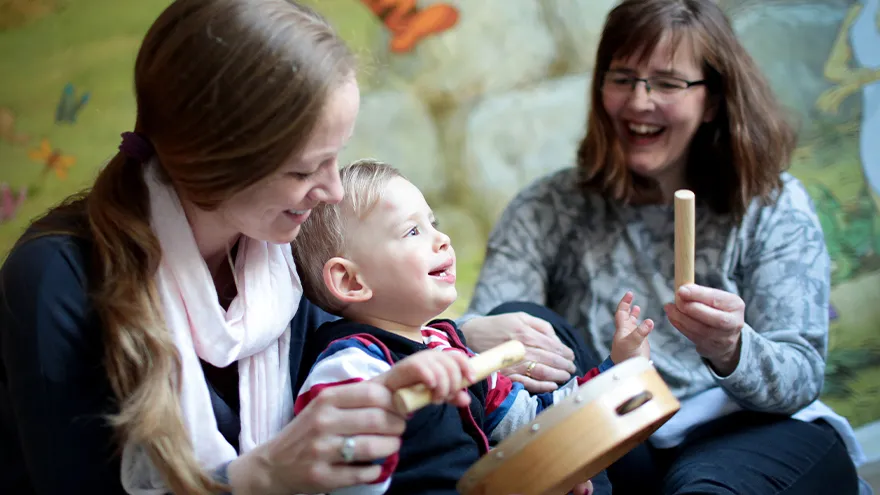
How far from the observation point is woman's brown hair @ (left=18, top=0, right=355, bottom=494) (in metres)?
1.06

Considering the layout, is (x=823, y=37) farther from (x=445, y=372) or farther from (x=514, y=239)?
(x=445, y=372)

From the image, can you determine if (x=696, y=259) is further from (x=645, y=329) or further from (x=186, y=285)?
(x=186, y=285)

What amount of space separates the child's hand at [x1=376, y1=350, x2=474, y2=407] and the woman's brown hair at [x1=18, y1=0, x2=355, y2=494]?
0.29 metres

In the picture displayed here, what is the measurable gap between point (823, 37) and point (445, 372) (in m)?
2.31

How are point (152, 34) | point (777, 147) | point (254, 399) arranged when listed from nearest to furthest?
point (152, 34), point (254, 399), point (777, 147)

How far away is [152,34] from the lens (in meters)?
1.11

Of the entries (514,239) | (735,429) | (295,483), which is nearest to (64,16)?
(514,239)

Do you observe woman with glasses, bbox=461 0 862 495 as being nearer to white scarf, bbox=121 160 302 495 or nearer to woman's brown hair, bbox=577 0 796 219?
woman's brown hair, bbox=577 0 796 219

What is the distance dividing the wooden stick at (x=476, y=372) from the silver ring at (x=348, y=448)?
0.24ft

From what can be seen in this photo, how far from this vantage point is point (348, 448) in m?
1.04

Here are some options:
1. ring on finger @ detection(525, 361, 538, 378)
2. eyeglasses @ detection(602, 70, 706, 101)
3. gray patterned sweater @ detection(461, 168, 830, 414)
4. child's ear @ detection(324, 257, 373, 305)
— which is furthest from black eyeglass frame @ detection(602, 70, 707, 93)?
child's ear @ detection(324, 257, 373, 305)

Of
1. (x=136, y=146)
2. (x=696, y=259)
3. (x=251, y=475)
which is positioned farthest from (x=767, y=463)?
(x=136, y=146)

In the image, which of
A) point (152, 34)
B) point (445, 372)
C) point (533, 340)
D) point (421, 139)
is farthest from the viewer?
point (421, 139)

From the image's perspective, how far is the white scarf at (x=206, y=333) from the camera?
1.15 meters
